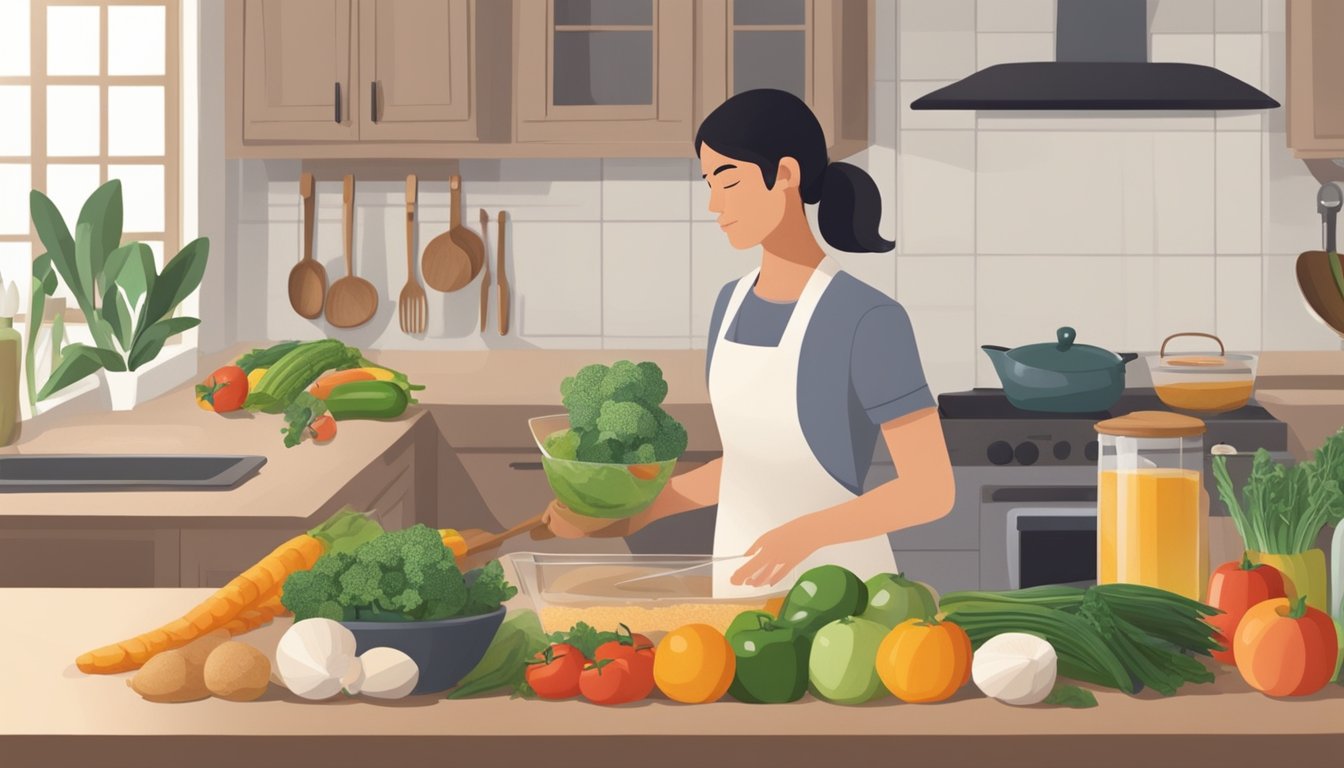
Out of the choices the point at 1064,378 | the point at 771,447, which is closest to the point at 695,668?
the point at 771,447

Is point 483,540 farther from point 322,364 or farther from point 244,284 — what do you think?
point 244,284

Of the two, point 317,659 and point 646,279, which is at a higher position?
point 646,279

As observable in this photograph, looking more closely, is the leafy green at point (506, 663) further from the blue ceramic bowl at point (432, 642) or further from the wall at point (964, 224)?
the wall at point (964, 224)

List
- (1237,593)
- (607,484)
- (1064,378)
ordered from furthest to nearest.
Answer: (1064,378)
(607,484)
(1237,593)

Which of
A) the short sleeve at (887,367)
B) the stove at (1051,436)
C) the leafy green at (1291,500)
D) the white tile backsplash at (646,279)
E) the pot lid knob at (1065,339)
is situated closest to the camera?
the leafy green at (1291,500)

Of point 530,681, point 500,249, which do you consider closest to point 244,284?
point 500,249

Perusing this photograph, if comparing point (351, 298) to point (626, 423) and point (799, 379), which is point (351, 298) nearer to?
point (799, 379)

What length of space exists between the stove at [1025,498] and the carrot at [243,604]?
6.47 feet

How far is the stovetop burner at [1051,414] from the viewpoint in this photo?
355 cm

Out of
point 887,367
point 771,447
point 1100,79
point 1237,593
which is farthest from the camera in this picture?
point 1100,79

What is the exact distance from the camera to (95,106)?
4531 mm

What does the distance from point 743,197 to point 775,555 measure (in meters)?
0.50

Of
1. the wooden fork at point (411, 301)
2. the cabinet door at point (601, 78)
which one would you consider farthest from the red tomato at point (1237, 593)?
the wooden fork at point (411, 301)

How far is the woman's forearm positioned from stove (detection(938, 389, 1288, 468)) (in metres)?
1.40
